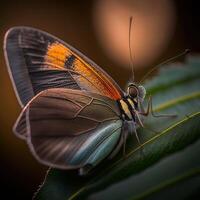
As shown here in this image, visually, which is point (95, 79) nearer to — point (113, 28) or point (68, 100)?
point (68, 100)

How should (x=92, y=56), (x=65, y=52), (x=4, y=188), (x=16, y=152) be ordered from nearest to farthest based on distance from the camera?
(x=65, y=52) < (x=4, y=188) < (x=16, y=152) < (x=92, y=56)

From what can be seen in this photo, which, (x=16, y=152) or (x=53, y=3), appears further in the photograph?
(x=53, y=3)

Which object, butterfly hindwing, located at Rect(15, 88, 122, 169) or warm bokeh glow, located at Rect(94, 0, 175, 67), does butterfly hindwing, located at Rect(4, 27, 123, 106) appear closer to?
butterfly hindwing, located at Rect(15, 88, 122, 169)

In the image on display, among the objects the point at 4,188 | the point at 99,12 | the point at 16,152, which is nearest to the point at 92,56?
the point at 99,12

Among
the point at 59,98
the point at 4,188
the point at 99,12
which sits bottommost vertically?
the point at 4,188

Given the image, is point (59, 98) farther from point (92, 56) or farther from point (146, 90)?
point (92, 56)

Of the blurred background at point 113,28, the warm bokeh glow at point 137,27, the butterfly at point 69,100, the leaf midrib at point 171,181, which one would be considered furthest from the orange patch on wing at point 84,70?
the warm bokeh glow at point 137,27

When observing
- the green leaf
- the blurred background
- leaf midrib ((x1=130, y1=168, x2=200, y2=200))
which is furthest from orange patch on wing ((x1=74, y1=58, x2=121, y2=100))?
the blurred background
